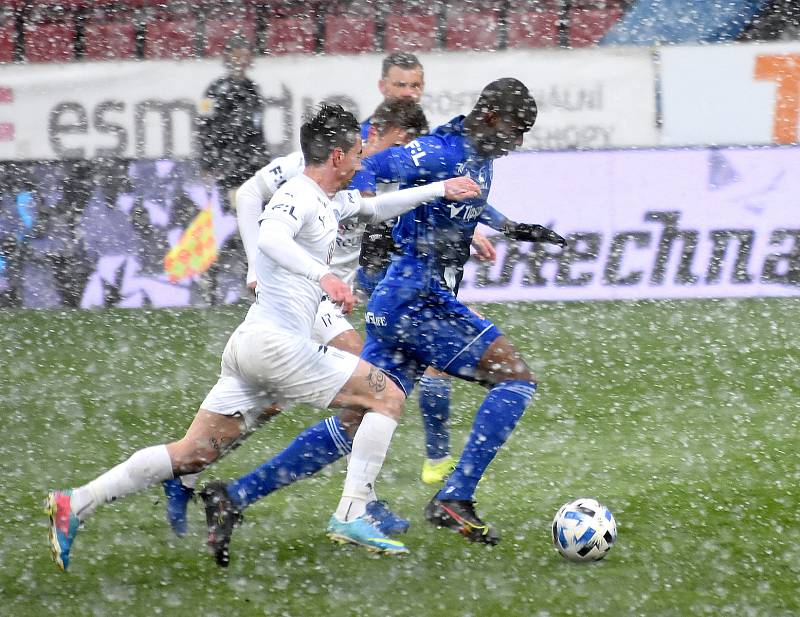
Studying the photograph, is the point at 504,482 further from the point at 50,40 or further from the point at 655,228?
the point at 50,40

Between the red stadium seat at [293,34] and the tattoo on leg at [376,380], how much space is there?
10.8 meters

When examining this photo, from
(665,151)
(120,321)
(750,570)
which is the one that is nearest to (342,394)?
(750,570)

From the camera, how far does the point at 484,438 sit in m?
5.34

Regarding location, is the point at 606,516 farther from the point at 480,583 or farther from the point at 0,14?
the point at 0,14

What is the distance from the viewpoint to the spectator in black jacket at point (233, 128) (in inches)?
447

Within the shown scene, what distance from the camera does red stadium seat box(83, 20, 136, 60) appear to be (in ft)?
50.5

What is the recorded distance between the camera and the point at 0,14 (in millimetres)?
15789

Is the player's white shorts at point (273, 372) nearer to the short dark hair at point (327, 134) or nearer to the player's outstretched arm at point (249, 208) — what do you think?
the short dark hair at point (327, 134)

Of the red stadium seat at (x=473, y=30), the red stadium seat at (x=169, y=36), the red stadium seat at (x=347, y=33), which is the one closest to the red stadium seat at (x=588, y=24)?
the red stadium seat at (x=473, y=30)

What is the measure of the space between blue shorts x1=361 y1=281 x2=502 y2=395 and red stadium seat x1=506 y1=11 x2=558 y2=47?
9.89m

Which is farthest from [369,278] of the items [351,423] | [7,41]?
[7,41]

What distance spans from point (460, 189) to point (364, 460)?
108 centimetres

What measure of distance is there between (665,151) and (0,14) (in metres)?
8.34

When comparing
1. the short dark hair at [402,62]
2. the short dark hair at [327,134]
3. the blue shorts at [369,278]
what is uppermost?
the short dark hair at [327,134]
